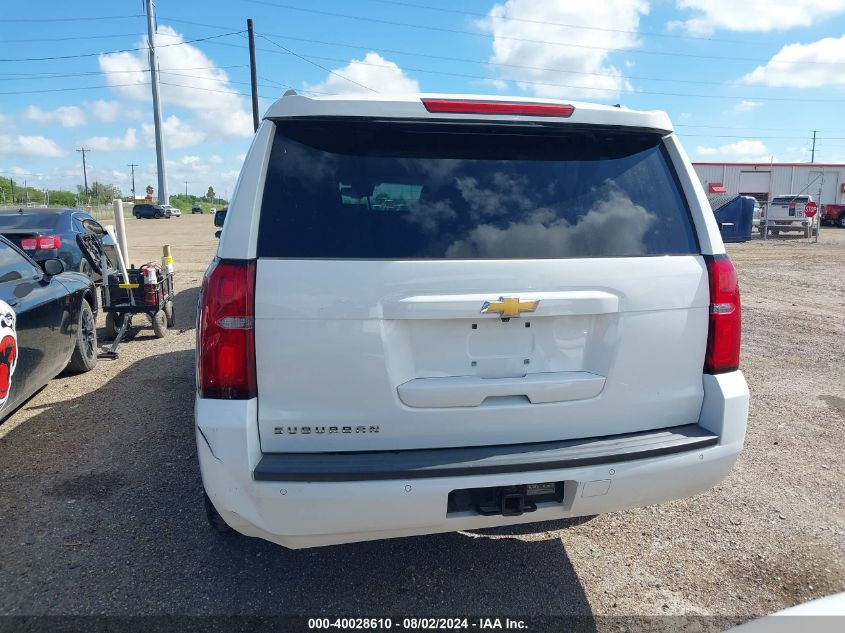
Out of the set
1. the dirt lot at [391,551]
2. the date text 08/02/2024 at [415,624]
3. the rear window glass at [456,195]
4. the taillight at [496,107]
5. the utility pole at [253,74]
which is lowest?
the date text 08/02/2024 at [415,624]

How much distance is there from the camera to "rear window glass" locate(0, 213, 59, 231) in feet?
29.6

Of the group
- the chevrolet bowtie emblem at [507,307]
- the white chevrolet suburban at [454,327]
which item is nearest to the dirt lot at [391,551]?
the white chevrolet suburban at [454,327]

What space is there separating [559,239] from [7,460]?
409 centimetres

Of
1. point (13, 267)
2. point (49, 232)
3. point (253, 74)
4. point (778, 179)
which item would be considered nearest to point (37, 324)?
point (13, 267)

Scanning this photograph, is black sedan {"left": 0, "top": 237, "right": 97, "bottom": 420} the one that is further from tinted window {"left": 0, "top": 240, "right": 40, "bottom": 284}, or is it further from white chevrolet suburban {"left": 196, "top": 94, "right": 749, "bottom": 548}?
white chevrolet suburban {"left": 196, "top": 94, "right": 749, "bottom": 548}

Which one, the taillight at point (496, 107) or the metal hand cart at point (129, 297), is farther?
the metal hand cart at point (129, 297)

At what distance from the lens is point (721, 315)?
8.59 ft

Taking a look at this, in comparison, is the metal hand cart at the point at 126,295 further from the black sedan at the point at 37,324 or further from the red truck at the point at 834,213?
the red truck at the point at 834,213

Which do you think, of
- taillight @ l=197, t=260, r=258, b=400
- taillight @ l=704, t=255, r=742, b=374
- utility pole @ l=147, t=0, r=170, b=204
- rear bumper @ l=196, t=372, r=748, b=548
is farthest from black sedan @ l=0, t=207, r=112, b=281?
utility pole @ l=147, t=0, r=170, b=204

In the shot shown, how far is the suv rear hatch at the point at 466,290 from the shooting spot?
2.28m

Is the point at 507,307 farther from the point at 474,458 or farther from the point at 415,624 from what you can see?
the point at 415,624

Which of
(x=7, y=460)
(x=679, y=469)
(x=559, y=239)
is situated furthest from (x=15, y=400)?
(x=679, y=469)

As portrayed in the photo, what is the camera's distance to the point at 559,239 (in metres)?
2.49

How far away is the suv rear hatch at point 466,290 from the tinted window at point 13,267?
3.56m
